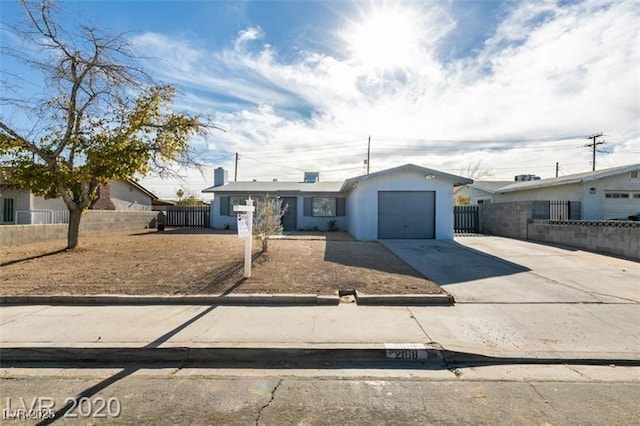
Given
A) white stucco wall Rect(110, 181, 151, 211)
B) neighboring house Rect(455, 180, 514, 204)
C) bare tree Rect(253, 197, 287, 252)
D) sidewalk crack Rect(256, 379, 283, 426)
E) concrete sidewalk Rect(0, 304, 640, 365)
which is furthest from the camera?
neighboring house Rect(455, 180, 514, 204)

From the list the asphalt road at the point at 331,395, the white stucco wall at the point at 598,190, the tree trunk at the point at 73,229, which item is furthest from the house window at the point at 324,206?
the asphalt road at the point at 331,395

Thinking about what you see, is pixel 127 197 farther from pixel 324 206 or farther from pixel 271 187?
pixel 324 206

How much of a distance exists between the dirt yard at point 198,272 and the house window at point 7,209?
32.9ft

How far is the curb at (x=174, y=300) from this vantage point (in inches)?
226

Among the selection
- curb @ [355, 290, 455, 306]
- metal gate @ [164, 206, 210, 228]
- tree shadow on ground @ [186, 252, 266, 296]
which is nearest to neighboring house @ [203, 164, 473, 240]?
tree shadow on ground @ [186, 252, 266, 296]

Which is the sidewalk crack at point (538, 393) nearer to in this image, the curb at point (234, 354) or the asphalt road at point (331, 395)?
the asphalt road at point (331, 395)

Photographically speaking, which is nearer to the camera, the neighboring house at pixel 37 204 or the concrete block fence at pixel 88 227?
the concrete block fence at pixel 88 227

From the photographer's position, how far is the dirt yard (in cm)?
627

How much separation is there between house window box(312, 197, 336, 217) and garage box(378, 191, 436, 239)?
22.9 feet

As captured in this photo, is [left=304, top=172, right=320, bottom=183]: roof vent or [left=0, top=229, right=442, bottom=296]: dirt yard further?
[left=304, top=172, right=320, bottom=183]: roof vent

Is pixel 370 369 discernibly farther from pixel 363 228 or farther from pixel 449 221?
pixel 449 221

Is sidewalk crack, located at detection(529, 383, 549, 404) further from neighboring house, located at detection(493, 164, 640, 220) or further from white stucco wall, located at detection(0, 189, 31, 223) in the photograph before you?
white stucco wall, located at detection(0, 189, 31, 223)

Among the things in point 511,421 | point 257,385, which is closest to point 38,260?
point 257,385

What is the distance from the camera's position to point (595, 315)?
5199mm
